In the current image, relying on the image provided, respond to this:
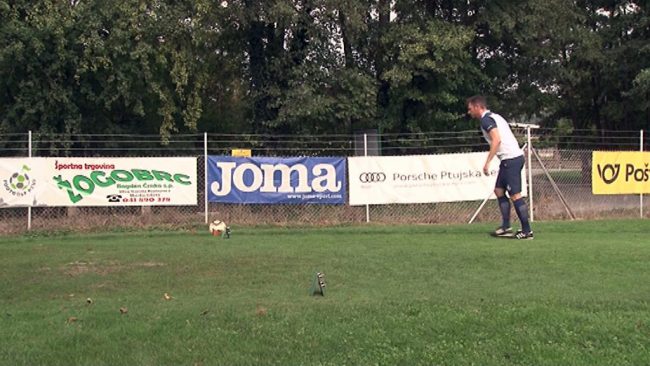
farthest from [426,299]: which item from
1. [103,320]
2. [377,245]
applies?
[377,245]

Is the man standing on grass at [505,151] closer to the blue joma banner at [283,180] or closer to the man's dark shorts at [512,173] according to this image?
the man's dark shorts at [512,173]

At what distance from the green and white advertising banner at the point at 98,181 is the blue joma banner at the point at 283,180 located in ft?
2.59

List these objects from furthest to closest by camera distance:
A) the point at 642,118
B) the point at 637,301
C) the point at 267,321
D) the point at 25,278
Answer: the point at 642,118
the point at 25,278
the point at 637,301
the point at 267,321

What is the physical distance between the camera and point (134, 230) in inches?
493

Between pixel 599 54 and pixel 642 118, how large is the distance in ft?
16.0

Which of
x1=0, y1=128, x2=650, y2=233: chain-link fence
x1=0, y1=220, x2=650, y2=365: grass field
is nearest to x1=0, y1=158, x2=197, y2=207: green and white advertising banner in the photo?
x1=0, y1=128, x2=650, y2=233: chain-link fence

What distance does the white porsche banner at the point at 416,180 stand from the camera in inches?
528

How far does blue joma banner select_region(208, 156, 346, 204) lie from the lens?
43.5ft

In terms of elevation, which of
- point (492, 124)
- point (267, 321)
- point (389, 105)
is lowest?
point (267, 321)

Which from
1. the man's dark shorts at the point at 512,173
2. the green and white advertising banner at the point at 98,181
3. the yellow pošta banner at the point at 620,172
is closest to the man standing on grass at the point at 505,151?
the man's dark shorts at the point at 512,173

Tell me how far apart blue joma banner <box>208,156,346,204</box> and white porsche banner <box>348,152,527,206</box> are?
384 millimetres

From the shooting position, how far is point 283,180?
44.0ft

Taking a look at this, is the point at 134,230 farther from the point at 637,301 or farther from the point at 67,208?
the point at 637,301

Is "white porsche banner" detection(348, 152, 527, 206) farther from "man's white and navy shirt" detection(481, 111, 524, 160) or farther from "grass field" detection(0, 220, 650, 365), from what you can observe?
"grass field" detection(0, 220, 650, 365)
